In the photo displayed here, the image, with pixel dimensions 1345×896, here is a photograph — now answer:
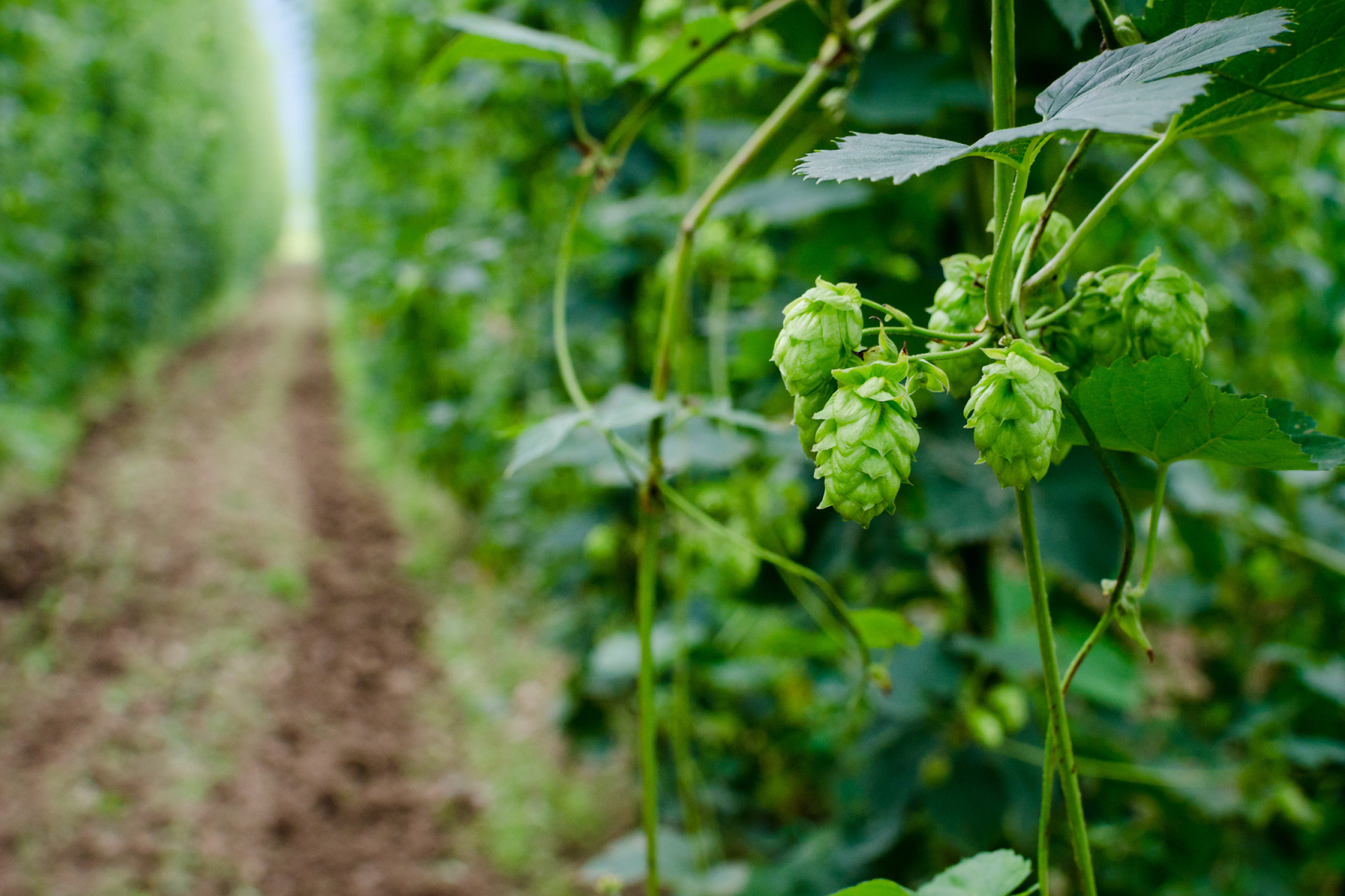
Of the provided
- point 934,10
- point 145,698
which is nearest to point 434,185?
point 145,698

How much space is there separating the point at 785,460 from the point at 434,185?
403 cm

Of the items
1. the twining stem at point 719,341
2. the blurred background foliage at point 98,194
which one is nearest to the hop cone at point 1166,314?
the twining stem at point 719,341

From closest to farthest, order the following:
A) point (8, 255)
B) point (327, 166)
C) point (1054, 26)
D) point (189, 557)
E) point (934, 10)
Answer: point (1054, 26) < point (934, 10) < point (189, 557) < point (8, 255) < point (327, 166)

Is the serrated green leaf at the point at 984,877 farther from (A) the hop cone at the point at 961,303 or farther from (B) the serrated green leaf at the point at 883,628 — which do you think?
(A) the hop cone at the point at 961,303

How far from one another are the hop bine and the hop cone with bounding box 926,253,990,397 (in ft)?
0.20

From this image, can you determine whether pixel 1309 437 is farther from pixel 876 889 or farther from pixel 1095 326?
pixel 876 889

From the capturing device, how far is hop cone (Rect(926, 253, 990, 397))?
43 cm

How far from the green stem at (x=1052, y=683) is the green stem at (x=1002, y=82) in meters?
0.10

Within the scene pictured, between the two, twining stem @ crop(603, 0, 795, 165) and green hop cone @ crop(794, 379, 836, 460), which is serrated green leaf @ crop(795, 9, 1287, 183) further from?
twining stem @ crop(603, 0, 795, 165)

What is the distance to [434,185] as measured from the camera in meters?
4.76

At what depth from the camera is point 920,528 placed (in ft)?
4.54

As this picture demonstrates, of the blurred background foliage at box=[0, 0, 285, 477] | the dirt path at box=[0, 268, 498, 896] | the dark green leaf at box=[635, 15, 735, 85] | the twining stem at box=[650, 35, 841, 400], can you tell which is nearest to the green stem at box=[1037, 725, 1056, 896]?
A: the twining stem at box=[650, 35, 841, 400]

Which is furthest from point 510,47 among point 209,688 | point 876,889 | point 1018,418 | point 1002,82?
point 209,688

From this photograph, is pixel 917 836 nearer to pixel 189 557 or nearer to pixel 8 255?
pixel 189 557
